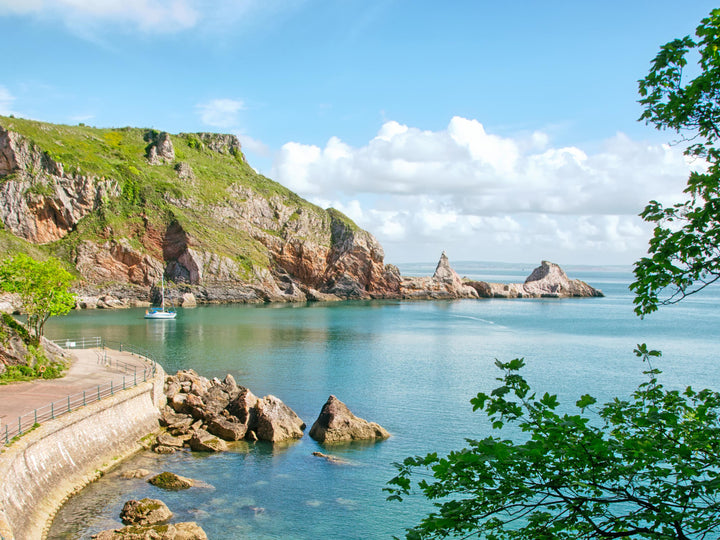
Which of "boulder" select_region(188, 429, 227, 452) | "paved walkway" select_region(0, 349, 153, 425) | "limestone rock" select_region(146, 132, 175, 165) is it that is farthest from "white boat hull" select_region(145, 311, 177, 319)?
"limestone rock" select_region(146, 132, 175, 165)

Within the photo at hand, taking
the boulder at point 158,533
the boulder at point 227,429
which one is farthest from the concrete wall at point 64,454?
the boulder at point 227,429

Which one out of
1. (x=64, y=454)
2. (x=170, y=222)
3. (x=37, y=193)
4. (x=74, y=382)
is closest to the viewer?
(x=64, y=454)

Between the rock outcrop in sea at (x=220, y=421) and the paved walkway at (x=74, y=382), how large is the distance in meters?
4.30

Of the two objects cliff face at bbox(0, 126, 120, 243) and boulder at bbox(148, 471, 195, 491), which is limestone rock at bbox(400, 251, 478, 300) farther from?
boulder at bbox(148, 471, 195, 491)

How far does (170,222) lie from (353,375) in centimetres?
10506

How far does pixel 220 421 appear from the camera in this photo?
39344 millimetres

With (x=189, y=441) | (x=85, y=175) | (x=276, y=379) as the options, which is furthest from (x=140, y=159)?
(x=189, y=441)

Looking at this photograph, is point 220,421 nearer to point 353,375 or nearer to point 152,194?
point 353,375

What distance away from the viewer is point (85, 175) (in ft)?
475

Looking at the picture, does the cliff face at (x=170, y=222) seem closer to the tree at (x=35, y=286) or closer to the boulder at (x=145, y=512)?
the tree at (x=35, y=286)

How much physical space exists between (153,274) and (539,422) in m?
142

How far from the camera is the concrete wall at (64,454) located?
2367 centimetres

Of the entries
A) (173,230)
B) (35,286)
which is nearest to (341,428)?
(35,286)

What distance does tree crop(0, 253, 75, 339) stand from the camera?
44250mm
